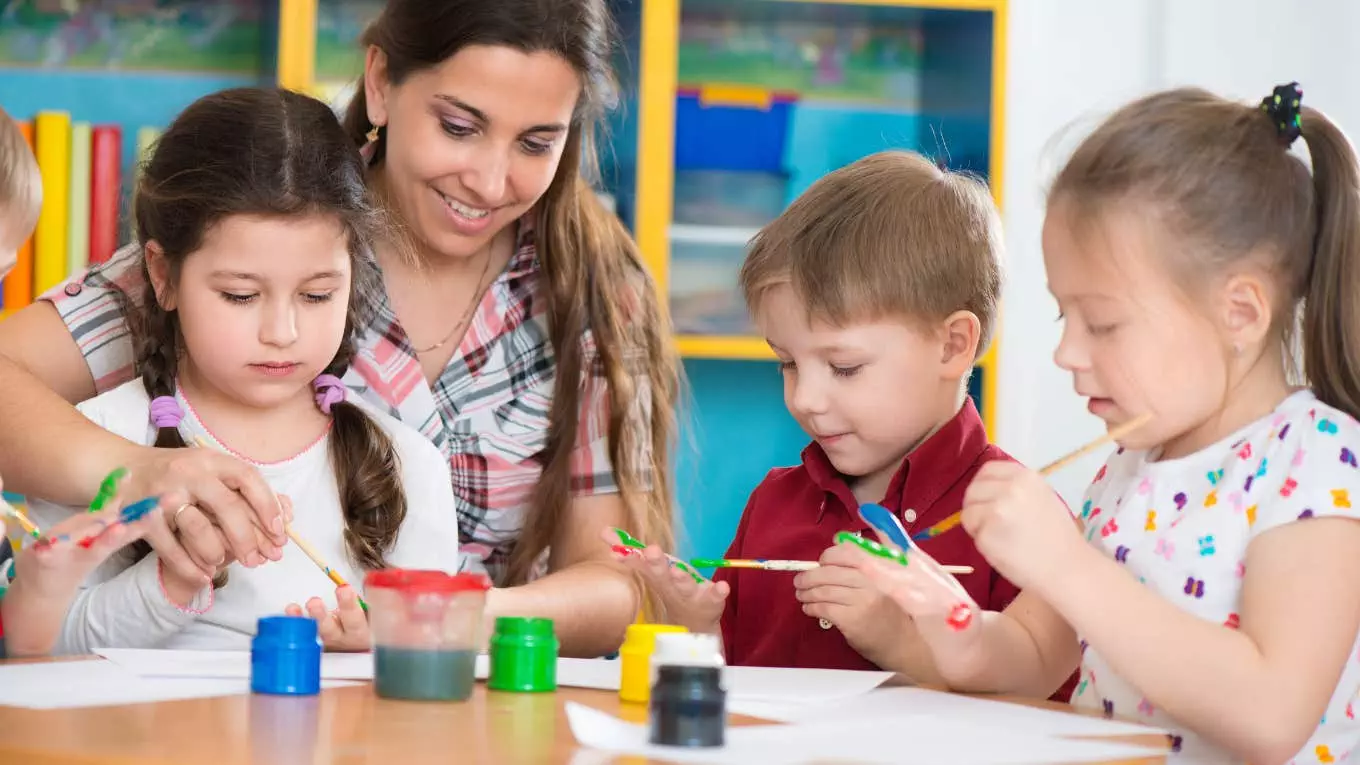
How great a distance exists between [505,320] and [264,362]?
19.1 inches

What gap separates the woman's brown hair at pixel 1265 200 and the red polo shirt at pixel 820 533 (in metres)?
0.44

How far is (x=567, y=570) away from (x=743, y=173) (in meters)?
1.52

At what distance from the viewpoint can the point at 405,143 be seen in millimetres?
1922

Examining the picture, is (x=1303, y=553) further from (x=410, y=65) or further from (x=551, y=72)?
(x=410, y=65)

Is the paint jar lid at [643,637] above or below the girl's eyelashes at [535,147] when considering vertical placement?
below

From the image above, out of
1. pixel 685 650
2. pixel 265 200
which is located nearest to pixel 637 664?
pixel 685 650

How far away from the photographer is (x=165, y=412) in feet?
5.55

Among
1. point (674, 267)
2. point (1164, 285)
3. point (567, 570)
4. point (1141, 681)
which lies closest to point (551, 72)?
point (567, 570)

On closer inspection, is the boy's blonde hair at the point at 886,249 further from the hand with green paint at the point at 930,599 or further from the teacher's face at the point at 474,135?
the hand with green paint at the point at 930,599

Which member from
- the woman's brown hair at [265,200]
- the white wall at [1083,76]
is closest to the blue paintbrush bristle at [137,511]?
the woman's brown hair at [265,200]

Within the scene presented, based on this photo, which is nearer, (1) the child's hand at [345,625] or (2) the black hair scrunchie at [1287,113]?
(2) the black hair scrunchie at [1287,113]

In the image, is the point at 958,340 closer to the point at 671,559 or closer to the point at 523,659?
the point at 671,559

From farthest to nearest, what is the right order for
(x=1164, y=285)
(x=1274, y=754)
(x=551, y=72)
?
(x=551, y=72)
(x=1164, y=285)
(x=1274, y=754)

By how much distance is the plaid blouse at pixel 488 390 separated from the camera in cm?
193
